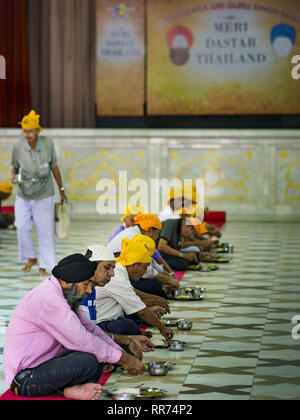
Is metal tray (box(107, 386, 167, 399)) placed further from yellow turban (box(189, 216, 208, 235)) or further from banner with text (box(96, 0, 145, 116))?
banner with text (box(96, 0, 145, 116))

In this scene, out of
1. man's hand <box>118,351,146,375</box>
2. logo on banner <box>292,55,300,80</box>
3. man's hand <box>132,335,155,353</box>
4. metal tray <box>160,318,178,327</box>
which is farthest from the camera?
logo on banner <box>292,55,300,80</box>

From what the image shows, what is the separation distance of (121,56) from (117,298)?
432 inches

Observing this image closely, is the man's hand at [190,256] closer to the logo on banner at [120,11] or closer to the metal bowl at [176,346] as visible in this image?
the metal bowl at [176,346]

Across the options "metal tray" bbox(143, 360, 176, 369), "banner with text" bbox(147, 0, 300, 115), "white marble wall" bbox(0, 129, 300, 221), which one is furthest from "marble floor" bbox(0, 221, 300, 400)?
"banner with text" bbox(147, 0, 300, 115)

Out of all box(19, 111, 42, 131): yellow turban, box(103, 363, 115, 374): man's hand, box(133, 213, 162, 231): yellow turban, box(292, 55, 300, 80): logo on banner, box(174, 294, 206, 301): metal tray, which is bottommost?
box(174, 294, 206, 301): metal tray

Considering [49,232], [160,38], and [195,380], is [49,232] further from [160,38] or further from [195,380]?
[160,38]

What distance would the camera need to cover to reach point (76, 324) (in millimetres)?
4645

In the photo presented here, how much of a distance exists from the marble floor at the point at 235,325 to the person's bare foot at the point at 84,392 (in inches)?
5.8

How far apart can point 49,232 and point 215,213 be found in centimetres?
622

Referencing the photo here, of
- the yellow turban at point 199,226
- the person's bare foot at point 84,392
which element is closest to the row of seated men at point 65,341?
the person's bare foot at point 84,392

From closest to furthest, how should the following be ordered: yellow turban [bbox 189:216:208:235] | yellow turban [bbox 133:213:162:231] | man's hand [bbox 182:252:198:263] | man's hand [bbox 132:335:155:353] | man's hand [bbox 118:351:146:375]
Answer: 1. man's hand [bbox 118:351:146:375]
2. man's hand [bbox 132:335:155:353]
3. yellow turban [bbox 133:213:162:231]
4. man's hand [bbox 182:252:198:263]
5. yellow turban [bbox 189:216:208:235]

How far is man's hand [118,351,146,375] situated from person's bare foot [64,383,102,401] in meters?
0.34

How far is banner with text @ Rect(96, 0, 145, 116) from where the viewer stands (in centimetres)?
1622
